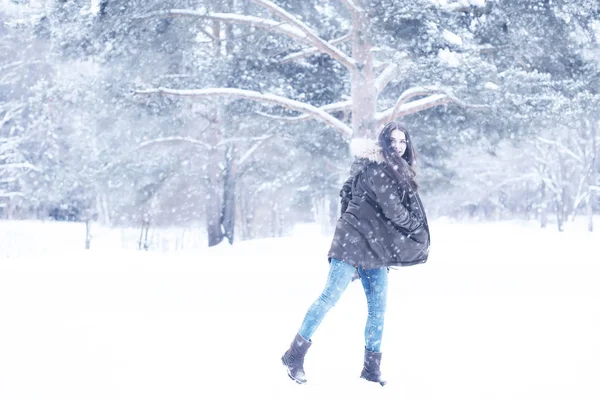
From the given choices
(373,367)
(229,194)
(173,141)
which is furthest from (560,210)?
(373,367)

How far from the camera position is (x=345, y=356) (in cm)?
498

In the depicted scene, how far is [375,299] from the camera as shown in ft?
13.5

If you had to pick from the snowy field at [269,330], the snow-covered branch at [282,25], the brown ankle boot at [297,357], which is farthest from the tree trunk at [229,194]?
the brown ankle boot at [297,357]

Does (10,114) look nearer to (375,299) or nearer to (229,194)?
(229,194)

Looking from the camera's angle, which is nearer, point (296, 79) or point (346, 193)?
point (346, 193)

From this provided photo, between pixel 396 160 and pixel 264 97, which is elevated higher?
pixel 264 97

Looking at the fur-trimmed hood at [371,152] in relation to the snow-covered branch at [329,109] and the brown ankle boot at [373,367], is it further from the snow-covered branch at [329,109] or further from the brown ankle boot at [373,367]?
the snow-covered branch at [329,109]

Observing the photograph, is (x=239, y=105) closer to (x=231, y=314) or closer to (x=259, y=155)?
(x=231, y=314)

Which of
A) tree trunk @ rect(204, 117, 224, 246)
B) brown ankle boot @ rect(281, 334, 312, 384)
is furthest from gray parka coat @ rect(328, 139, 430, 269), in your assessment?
tree trunk @ rect(204, 117, 224, 246)

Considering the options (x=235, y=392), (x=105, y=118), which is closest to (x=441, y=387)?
(x=235, y=392)

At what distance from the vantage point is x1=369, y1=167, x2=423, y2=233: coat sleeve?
391cm

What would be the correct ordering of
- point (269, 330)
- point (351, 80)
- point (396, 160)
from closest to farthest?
point (396, 160)
point (269, 330)
point (351, 80)

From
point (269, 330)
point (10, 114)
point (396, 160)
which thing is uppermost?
point (10, 114)

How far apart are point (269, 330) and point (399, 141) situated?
275 centimetres
